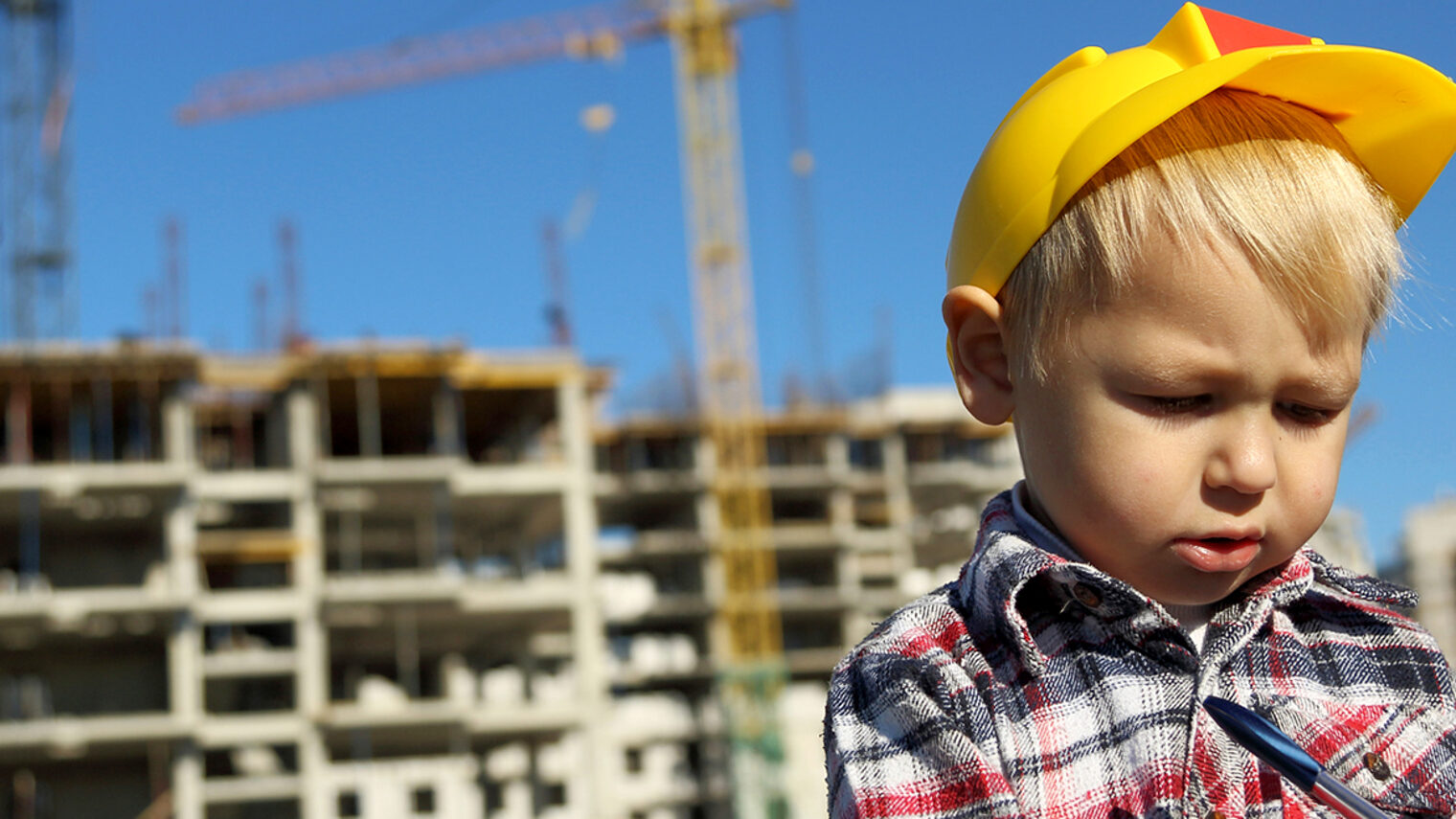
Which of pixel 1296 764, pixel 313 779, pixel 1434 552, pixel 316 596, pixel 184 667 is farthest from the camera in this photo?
pixel 1434 552

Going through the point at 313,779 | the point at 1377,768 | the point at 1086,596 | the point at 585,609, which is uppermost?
the point at 1086,596

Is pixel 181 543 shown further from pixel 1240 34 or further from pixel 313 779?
pixel 1240 34

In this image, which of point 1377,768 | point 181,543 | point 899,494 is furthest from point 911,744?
point 899,494

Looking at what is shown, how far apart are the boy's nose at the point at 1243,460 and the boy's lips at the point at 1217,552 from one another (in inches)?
1.7

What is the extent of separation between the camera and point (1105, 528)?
1066 millimetres

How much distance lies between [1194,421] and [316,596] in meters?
37.5

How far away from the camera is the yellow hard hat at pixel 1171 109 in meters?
1.00

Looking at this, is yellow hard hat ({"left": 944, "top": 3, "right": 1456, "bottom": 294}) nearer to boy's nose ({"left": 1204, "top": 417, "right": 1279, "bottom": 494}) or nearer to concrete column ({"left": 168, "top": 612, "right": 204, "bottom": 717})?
boy's nose ({"left": 1204, "top": 417, "right": 1279, "bottom": 494})

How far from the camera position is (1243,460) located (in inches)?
40.3

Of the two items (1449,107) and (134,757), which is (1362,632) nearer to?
(1449,107)

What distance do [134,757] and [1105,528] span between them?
1426 inches

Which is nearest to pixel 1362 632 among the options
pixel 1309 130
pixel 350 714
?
pixel 1309 130

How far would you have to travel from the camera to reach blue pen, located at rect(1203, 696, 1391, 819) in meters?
0.83

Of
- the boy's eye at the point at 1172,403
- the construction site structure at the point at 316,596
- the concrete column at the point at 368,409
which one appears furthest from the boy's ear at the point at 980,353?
the concrete column at the point at 368,409
